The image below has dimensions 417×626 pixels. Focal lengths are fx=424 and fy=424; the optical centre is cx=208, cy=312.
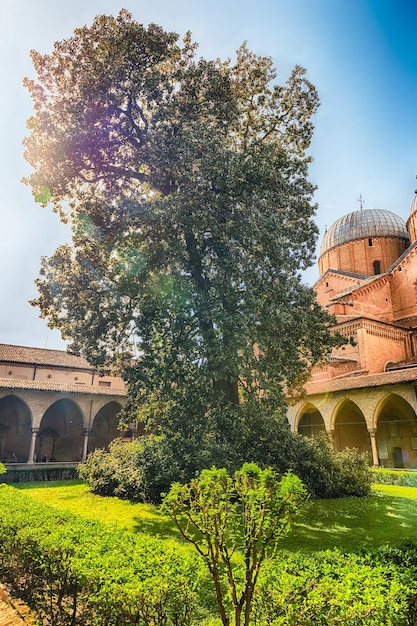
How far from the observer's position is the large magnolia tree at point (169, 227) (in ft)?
36.0

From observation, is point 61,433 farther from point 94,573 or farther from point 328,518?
point 94,573

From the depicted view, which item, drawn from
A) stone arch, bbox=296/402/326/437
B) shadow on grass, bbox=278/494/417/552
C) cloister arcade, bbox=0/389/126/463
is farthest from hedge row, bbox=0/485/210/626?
stone arch, bbox=296/402/326/437

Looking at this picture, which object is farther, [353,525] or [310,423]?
[310,423]

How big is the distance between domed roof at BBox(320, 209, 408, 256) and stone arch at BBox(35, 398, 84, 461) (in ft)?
82.7

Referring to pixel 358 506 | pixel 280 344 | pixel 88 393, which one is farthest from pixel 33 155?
pixel 88 393

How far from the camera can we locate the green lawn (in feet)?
25.3

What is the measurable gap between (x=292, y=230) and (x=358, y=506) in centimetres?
803

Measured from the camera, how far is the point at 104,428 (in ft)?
99.6

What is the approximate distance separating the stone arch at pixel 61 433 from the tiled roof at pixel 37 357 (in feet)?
10.4

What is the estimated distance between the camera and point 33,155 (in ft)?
39.6

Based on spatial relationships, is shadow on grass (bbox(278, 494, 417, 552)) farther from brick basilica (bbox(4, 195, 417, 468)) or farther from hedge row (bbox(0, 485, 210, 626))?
brick basilica (bbox(4, 195, 417, 468))

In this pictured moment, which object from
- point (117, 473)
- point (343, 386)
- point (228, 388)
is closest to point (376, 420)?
point (343, 386)

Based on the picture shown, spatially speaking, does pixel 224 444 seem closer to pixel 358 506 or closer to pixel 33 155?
pixel 358 506

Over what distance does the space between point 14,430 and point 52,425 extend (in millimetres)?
2561
